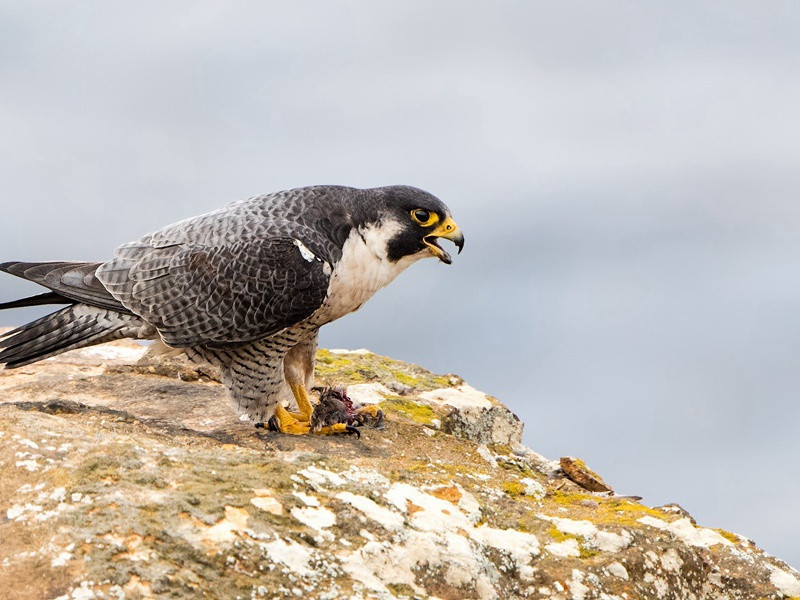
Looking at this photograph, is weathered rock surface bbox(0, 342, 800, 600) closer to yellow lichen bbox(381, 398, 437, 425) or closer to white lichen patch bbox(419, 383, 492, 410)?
yellow lichen bbox(381, 398, 437, 425)

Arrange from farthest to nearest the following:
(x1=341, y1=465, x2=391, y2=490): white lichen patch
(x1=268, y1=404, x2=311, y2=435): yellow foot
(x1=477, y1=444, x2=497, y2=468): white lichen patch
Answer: (x1=268, y1=404, x2=311, y2=435): yellow foot
(x1=477, y1=444, x2=497, y2=468): white lichen patch
(x1=341, y1=465, x2=391, y2=490): white lichen patch

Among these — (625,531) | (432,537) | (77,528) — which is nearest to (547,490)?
(625,531)

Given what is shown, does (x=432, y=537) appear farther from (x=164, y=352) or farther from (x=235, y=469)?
(x=164, y=352)

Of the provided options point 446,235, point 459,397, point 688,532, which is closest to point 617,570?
point 688,532

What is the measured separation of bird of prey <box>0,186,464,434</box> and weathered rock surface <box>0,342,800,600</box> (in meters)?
0.81

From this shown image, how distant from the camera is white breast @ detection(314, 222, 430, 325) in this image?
7.02 m

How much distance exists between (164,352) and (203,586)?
3.90 m

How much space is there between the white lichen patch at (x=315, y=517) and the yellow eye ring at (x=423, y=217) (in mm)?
3055

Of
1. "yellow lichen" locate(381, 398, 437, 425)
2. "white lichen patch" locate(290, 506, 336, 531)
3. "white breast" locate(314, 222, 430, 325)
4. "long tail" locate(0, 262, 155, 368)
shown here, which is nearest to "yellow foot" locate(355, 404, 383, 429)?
"yellow lichen" locate(381, 398, 437, 425)

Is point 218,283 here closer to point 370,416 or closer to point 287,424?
point 287,424

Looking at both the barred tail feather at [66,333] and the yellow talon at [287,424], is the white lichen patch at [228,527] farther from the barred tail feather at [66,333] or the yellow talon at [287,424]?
the barred tail feather at [66,333]

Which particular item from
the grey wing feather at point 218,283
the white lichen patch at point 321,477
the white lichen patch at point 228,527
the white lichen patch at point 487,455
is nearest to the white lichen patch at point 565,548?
the white lichen patch at point 321,477

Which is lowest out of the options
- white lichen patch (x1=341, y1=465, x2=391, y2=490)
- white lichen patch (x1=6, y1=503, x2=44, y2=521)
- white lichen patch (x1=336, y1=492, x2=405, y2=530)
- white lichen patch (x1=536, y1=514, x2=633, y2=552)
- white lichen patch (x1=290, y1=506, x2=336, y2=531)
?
white lichen patch (x1=6, y1=503, x2=44, y2=521)

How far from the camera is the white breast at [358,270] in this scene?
702 centimetres
